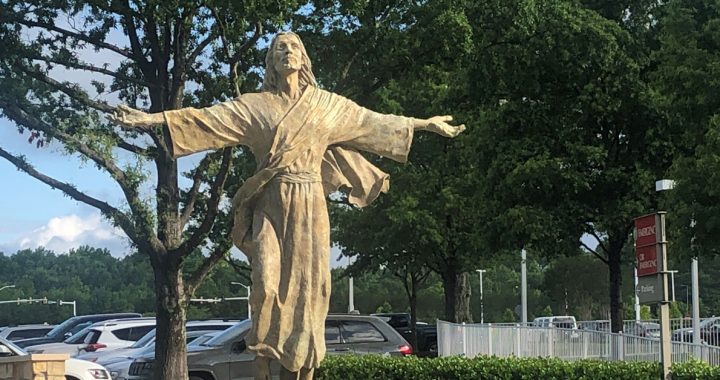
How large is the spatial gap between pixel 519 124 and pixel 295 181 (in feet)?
51.9

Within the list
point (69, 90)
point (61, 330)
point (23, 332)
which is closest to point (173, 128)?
point (69, 90)

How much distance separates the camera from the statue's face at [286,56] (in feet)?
22.9

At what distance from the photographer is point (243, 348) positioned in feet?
53.9

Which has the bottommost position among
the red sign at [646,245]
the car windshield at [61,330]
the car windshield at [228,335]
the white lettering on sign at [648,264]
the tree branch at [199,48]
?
the car windshield at [61,330]

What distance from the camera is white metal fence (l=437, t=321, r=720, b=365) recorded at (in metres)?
15.4

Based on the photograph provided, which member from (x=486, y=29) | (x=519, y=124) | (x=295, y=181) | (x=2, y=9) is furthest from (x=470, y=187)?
(x=295, y=181)

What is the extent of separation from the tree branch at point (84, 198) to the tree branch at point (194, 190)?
3.48ft

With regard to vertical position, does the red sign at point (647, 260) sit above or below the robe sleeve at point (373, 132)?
below

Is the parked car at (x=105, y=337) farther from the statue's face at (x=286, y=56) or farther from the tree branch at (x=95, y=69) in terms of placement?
the statue's face at (x=286, y=56)

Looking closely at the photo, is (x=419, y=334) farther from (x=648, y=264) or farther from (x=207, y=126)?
(x=207, y=126)

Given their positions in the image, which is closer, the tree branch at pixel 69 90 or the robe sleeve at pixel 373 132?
the robe sleeve at pixel 373 132

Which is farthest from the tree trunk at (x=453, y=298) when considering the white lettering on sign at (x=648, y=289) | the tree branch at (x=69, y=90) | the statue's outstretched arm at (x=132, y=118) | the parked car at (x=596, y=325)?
the statue's outstretched arm at (x=132, y=118)

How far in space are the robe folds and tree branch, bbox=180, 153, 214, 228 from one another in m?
11.0

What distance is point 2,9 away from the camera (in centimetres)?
1683
